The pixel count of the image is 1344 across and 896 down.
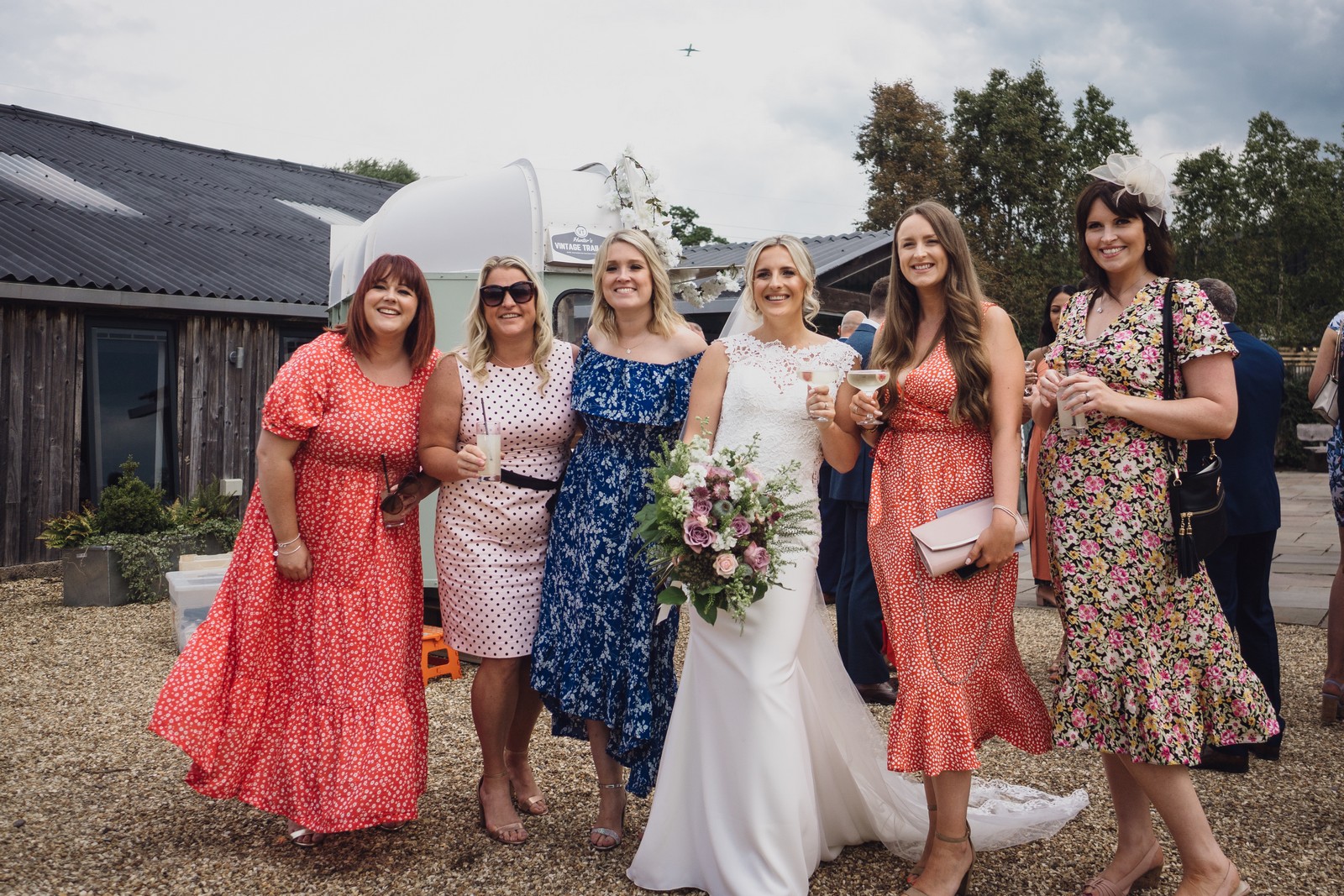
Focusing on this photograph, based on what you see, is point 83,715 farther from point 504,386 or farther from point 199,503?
point 199,503

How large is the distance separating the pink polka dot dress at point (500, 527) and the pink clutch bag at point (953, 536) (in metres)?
1.59

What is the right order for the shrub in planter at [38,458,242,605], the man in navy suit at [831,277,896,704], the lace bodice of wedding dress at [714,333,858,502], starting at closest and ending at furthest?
the lace bodice of wedding dress at [714,333,858,502], the man in navy suit at [831,277,896,704], the shrub in planter at [38,458,242,605]

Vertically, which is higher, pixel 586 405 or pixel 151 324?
pixel 151 324

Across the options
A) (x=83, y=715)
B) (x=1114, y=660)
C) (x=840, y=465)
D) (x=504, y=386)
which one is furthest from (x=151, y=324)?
(x=1114, y=660)

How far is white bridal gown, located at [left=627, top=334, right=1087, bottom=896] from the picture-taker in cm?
316

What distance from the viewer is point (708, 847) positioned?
3.27 meters

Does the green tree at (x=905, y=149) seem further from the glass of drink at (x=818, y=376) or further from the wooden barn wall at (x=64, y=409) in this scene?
the glass of drink at (x=818, y=376)

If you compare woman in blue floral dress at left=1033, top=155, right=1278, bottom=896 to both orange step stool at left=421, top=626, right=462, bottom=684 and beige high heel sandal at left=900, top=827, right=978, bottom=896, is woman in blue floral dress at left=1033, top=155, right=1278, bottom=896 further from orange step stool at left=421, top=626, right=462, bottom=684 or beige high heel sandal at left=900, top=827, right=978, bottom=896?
orange step stool at left=421, top=626, right=462, bottom=684

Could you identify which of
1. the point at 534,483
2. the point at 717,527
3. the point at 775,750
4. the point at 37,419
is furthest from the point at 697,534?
the point at 37,419

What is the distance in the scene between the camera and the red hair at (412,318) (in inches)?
146

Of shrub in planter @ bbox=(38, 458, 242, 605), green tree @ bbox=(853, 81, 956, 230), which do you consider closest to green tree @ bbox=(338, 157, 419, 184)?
green tree @ bbox=(853, 81, 956, 230)

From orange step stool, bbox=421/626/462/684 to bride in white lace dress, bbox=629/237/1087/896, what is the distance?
3.16 metres

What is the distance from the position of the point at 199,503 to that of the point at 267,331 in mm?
2902

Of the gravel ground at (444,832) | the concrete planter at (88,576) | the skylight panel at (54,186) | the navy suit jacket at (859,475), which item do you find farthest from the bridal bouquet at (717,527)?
the skylight panel at (54,186)
